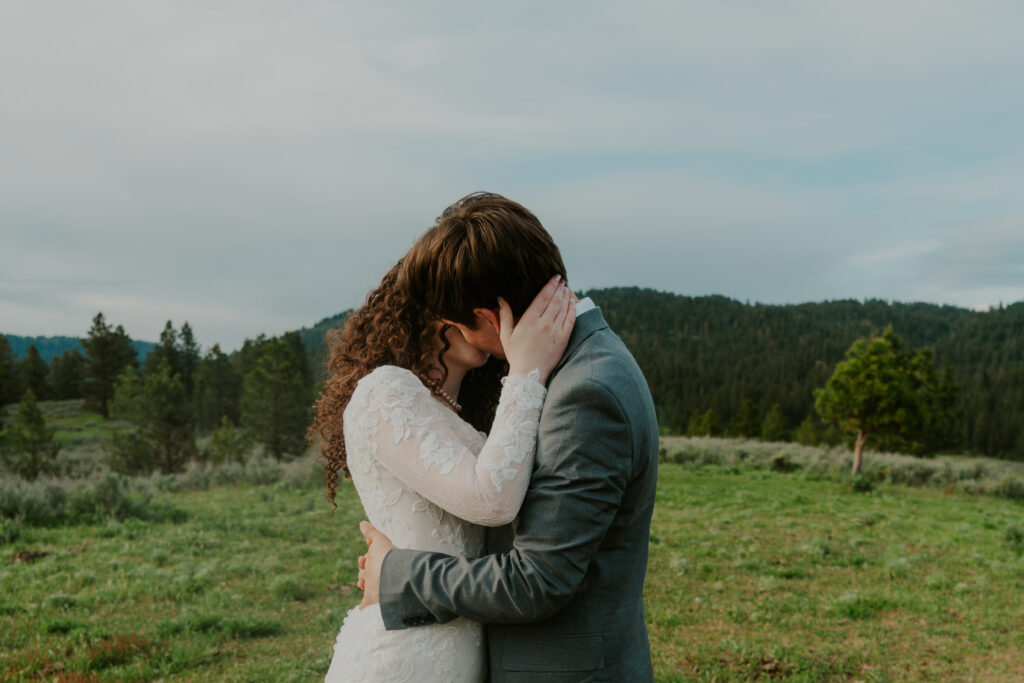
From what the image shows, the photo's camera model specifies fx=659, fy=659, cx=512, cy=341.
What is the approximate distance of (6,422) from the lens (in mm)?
54125

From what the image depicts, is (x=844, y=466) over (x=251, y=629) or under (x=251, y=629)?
over

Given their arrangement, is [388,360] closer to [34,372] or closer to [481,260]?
[481,260]

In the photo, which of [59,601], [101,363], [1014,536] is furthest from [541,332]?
[101,363]

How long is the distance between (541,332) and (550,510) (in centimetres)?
53

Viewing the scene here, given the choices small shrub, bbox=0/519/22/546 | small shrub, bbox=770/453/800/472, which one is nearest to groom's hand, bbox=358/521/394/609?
small shrub, bbox=0/519/22/546

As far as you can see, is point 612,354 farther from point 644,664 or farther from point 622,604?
point 644,664

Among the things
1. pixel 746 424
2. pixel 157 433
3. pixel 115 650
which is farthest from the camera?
pixel 746 424

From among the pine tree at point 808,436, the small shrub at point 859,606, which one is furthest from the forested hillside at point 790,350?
the small shrub at point 859,606

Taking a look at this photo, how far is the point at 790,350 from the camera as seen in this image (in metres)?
120

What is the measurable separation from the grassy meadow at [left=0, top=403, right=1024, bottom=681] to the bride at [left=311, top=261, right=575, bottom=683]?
13.6ft

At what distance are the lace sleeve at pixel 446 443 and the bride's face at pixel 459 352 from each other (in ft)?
0.82

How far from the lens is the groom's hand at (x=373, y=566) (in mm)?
2160

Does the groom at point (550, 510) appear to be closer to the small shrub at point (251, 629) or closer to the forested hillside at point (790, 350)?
the small shrub at point (251, 629)

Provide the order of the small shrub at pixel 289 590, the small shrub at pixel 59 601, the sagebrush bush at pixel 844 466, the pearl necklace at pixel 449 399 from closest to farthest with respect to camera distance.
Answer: the pearl necklace at pixel 449 399, the small shrub at pixel 59 601, the small shrub at pixel 289 590, the sagebrush bush at pixel 844 466
